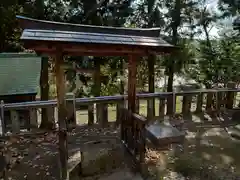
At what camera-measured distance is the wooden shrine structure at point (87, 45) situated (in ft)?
8.96

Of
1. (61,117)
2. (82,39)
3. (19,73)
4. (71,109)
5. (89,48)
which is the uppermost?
(82,39)

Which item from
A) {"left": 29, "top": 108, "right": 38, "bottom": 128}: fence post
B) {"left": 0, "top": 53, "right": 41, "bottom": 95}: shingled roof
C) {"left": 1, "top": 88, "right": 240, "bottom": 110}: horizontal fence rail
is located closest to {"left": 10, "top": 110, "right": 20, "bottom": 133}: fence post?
{"left": 1, "top": 88, "right": 240, "bottom": 110}: horizontal fence rail

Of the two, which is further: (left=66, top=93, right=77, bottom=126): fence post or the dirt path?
(left=66, top=93, right=77, bottom=126): fence post

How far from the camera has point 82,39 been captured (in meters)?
2.82

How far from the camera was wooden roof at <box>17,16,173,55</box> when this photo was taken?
2.66 metres

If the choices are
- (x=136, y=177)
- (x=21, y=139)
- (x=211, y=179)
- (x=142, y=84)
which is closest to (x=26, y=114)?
(x=21, y=139)

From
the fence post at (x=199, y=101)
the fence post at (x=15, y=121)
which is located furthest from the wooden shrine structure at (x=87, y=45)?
the fence post at (x=199, y=101)

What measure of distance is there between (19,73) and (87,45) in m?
4.04

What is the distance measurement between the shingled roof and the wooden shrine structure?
3034 mm

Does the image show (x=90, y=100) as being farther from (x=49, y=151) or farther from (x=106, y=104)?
(x=49, y=151)

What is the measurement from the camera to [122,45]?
3059 mm

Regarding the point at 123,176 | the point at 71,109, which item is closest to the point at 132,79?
the point at 123,176

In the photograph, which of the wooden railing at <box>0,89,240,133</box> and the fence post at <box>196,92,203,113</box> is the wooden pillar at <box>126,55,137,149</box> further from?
the fence post at <box>196,92,203,113</box>

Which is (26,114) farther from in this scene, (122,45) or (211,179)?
(211,179)
